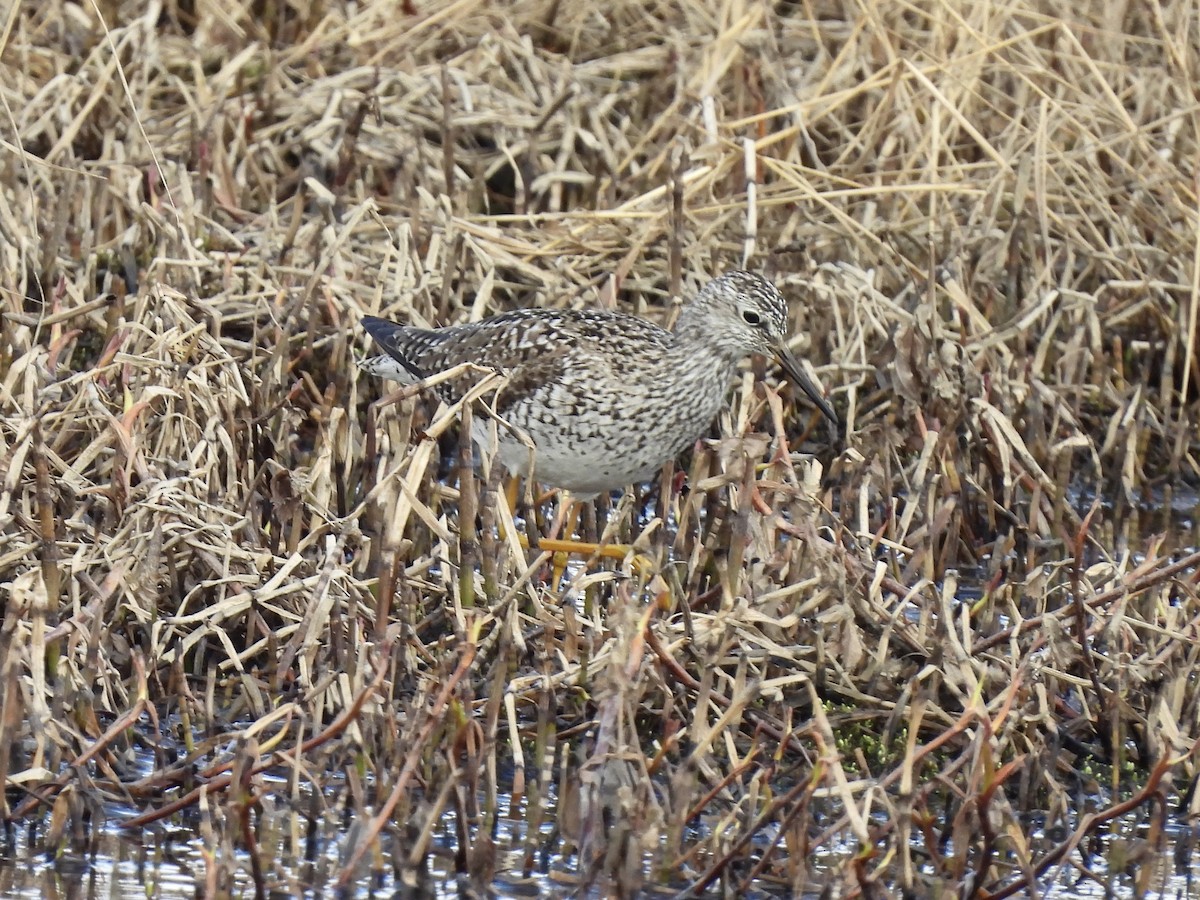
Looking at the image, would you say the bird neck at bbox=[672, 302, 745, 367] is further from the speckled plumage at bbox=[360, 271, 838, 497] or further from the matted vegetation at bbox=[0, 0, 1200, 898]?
the matted vegetation at bbox=[0, 0, 1200, 898]

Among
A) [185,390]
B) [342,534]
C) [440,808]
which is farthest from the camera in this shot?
[185,390]

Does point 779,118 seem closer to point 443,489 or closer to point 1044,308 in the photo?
point 1044,308

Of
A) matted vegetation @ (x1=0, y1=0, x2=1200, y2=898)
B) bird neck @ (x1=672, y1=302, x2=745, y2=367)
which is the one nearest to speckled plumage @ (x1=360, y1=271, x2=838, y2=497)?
bird neck @ (x1=672, y1=302, x2=745, y2=367)

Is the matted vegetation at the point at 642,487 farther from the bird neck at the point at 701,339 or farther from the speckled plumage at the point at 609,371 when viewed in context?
the bird neck at the point at 701,339

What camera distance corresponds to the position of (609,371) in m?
6.08

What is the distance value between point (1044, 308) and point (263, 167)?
3.42 m

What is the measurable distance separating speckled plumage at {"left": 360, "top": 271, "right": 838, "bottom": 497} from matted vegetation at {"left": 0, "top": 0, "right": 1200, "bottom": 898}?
302 millimetres

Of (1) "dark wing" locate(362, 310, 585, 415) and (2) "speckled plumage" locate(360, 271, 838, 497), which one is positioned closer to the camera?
(2) "speckled plumage" locate(360, 271, 838, 497)

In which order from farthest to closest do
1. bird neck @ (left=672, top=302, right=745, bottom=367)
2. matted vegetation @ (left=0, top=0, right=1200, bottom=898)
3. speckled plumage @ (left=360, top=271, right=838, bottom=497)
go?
1. bird neck @ (left=672, top=302, right=745, bottom=367)
2. speckled plumage @ (left=360, top=271, right=838, bottom=497)
3. matted vegetation @ (left=0, top=0, right=1200, bottom=898)

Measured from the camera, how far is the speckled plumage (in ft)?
19.7

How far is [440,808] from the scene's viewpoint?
4.25m

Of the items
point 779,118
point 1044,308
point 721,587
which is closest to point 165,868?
point 721,587

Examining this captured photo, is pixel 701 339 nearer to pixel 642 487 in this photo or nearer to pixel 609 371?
pixel 609 371

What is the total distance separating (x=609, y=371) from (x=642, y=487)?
3.76ft
